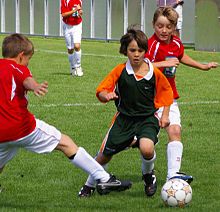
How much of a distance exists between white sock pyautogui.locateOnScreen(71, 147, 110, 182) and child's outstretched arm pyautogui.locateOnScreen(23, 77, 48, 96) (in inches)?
33.7

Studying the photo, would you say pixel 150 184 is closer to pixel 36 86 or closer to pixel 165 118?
pixel 165 118

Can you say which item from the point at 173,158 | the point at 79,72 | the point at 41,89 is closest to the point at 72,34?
the point at 79,72

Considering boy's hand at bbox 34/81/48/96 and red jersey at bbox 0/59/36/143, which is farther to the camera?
red jersey at bbox 0/59/36/143

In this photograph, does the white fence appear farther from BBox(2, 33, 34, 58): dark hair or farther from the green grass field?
BBox(2, 33, 34, 58): dark hair

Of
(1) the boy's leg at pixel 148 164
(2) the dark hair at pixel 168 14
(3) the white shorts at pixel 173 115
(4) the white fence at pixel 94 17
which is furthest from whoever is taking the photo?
(4) the white fence at pixel 94 17

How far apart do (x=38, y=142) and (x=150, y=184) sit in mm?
1286

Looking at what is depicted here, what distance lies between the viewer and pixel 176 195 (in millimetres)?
7672

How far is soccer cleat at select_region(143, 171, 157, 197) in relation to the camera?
8.22m

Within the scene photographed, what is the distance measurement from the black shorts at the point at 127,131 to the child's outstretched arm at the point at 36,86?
4.20 ft

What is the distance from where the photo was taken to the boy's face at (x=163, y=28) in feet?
29.0

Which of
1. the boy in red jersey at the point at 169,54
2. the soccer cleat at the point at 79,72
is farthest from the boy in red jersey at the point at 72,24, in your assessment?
the boy in red jersey at the point at 169,54

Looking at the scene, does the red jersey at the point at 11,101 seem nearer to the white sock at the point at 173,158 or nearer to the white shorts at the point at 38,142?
the white shorts at the point at 38,142

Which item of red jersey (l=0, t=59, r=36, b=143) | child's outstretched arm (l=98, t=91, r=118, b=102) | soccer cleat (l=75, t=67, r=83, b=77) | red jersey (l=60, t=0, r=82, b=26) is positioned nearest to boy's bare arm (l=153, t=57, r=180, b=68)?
child's outstretched arm (l=98, t=91, r=118, b=102)

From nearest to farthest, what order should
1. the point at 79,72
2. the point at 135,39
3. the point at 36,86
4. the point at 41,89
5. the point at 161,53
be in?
the point at 41,89 < the point at 36,86 < the point at 135,39 < the point at 161,53 < the point at 79,72
